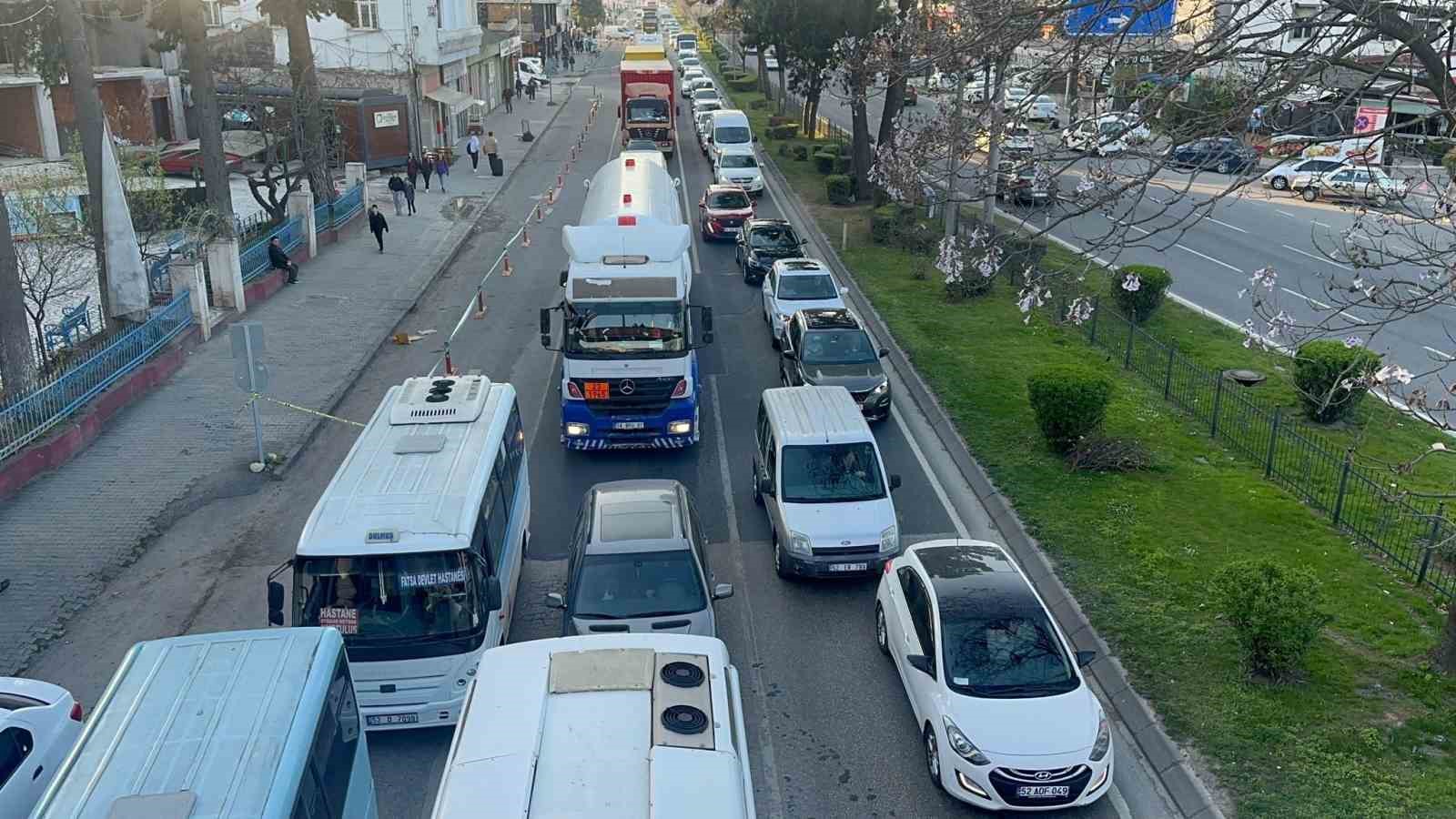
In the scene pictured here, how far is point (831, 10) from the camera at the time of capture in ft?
120

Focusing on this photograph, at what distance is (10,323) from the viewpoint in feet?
57.3

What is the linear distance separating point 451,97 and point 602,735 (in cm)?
4697

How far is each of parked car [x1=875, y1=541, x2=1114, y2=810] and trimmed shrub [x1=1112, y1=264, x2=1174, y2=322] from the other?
44.8ft

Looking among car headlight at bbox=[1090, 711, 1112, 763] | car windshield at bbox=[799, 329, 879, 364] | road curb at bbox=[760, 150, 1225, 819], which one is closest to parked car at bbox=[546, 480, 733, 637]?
car headlight at bbox=[1090, 711, 1112, 763]

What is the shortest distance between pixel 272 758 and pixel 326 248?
87.5 feet

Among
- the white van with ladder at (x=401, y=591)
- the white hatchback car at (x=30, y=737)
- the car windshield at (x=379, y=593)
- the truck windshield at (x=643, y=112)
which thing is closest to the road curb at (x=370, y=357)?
the truck windshield at (x=643, y=112)

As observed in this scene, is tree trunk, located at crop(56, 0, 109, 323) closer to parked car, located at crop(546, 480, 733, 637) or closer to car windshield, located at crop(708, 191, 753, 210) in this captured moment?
parked car, located at crop(546, 480, 733, 637)

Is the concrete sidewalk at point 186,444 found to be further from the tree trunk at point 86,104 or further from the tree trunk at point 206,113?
the tree trunk at point 206,113

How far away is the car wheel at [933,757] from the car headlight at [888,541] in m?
3.28

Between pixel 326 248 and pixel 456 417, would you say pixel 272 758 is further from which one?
pixel 326 248

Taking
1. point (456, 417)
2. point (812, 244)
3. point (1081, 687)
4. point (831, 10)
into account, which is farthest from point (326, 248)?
point (1081, 687)

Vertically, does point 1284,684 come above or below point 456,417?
below

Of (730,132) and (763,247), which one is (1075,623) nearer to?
(763,247)

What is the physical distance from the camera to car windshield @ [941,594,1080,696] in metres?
9.92
